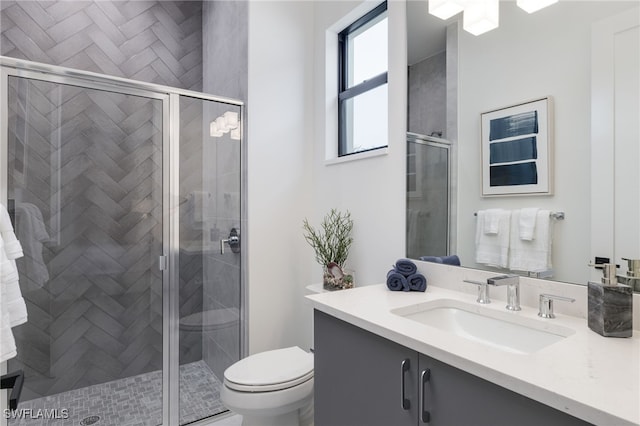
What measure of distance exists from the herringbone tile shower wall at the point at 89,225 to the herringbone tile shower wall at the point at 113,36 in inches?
0.7

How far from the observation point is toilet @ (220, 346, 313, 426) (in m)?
1.44

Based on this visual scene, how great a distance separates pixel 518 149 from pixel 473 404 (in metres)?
0.91

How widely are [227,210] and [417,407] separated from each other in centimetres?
161

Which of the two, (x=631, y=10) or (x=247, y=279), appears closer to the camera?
(x=631, y=10)

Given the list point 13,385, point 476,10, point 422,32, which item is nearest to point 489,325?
point 476,10

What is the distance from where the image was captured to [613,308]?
0.88 m

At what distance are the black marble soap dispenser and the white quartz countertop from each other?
22mm

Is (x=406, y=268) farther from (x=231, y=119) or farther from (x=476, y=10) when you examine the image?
(x=231, y=119)

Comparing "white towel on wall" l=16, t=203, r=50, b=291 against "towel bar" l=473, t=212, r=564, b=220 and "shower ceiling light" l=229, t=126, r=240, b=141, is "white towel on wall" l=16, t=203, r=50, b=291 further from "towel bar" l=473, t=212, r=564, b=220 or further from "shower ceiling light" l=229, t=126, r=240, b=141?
"towel bar" l=473, t=212, r=564, b=220

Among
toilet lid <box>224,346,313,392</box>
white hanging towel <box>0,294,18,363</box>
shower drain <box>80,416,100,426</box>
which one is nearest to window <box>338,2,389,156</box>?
toilet lid <box>224,346,313,392</box>

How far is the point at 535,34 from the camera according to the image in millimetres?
1220

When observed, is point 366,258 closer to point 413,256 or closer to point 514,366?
point 413,256

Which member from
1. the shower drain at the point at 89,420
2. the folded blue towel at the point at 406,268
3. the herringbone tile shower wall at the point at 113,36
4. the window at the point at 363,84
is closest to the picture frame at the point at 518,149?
the folded blue towel at the point at 406,268

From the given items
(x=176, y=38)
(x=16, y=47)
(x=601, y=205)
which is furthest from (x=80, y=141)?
(x=601, y=205)
